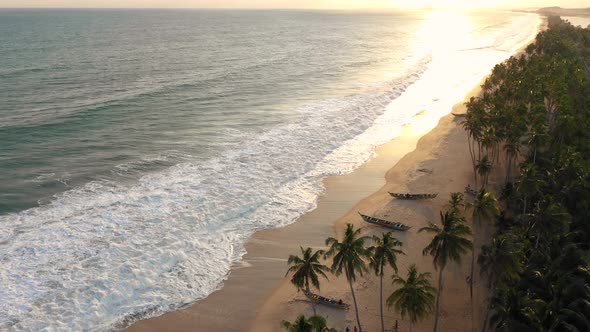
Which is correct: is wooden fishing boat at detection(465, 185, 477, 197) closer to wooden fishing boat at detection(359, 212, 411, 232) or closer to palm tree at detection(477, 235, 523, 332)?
wooden fishing boat at detection(359, 212, 411, 232)

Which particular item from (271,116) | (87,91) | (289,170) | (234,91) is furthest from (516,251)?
(87,91)

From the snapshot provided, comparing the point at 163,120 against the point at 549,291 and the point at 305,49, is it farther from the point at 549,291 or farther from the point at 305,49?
the point at 305,49

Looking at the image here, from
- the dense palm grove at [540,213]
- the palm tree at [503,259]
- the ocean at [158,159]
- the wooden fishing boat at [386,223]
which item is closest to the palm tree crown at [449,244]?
the palm tree at [503,259]

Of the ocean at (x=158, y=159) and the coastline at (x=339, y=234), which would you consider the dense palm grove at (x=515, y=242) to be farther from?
the ocean at (x=158, y=159)

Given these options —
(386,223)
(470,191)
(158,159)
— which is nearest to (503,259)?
(386,223)

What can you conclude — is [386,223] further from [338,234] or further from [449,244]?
[449,244]
